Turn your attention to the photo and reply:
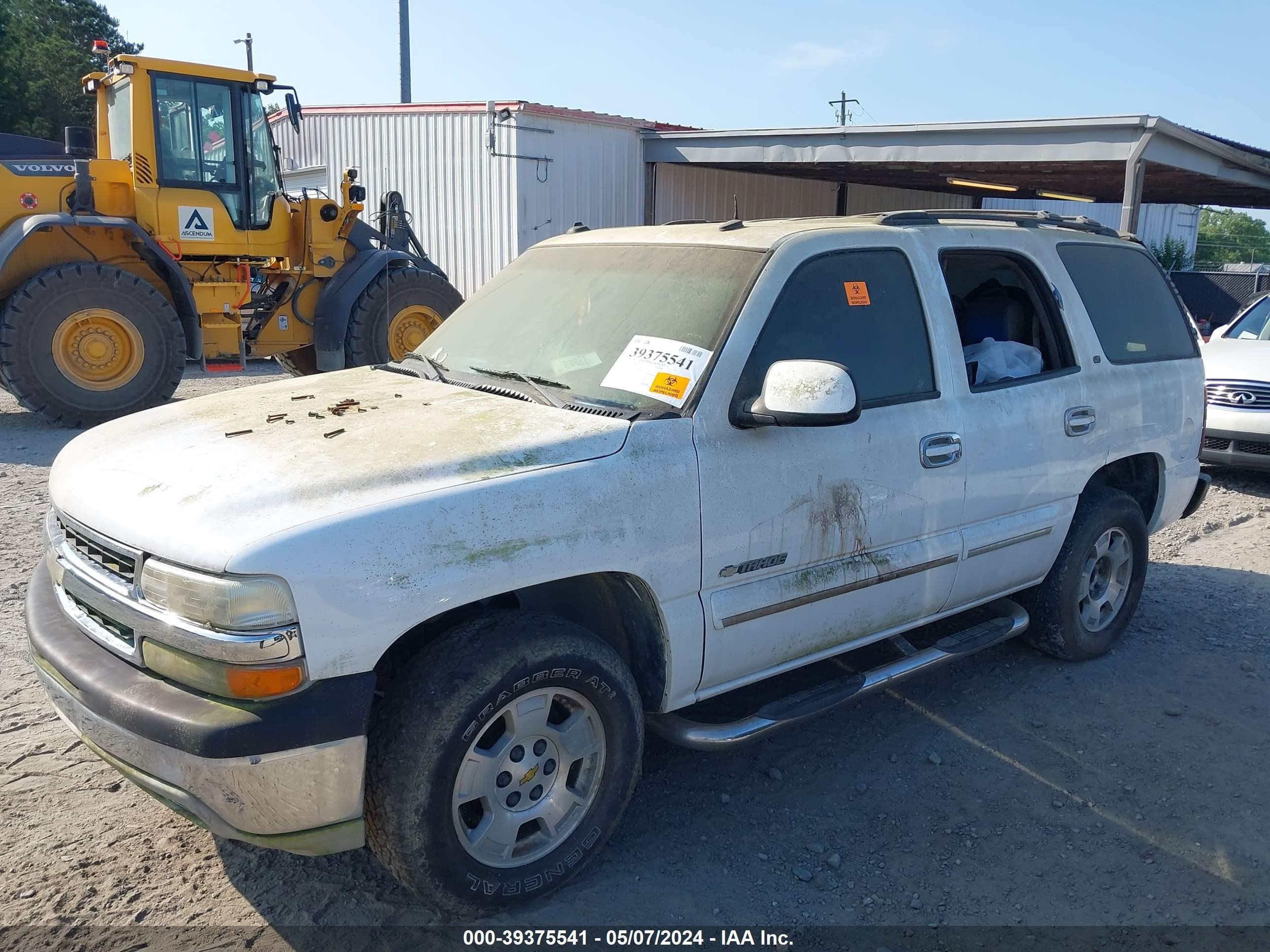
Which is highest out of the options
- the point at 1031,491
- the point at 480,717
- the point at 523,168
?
the point at 523,168

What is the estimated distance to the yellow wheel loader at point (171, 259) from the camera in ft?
31.3

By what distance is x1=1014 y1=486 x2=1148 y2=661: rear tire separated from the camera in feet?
15.2

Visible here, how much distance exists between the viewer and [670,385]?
324 cm

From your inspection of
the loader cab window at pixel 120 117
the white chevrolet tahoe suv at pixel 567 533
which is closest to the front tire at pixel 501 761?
the white chevrolet tahoe suv at pixel 567 533

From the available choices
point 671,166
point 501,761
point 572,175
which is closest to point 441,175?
point 572,175

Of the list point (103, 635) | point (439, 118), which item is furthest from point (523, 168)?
point (103, 635)

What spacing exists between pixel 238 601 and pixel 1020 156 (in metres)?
12.5

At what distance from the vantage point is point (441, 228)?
18.1 m

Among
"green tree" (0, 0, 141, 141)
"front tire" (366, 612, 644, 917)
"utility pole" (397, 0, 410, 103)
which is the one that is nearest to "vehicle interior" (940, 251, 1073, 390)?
"front tire" (366, 612, 644, 917)

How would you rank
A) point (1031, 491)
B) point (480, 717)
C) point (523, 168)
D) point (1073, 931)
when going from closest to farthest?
1. point (480, 717)
2. point (1073, 931)
3. point (1031, 491)
4. point (523, 168)

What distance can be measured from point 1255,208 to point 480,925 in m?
22.7

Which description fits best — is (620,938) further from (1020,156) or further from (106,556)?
(1020,156)

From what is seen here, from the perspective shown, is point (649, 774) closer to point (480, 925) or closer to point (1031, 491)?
point (480, 925)

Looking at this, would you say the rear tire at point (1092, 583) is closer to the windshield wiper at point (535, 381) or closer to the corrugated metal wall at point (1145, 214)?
the windshield wiper at point (535, 381)
